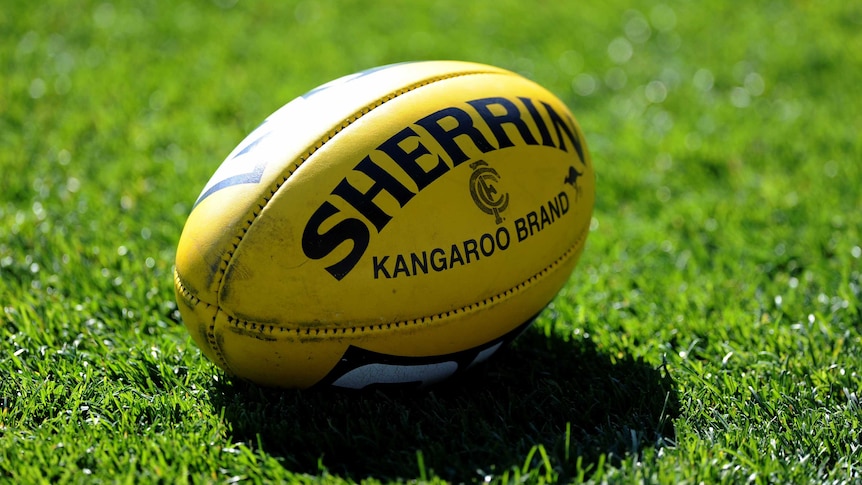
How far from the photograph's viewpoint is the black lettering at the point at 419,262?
2.63 meters

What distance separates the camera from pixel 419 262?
2.64m

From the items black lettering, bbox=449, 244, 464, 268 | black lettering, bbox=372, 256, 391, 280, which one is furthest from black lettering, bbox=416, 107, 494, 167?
black lettering, bbox=372, 256, 391, 280

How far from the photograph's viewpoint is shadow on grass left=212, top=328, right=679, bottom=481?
259 centimetres

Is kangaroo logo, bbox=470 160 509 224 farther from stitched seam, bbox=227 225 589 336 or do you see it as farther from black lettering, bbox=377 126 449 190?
stitched seam, bbox=227 225 589 336

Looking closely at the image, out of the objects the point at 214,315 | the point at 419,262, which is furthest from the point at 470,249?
the point at 214,315

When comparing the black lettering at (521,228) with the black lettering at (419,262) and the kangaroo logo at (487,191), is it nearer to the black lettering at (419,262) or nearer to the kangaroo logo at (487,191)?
the kangaroo logo at (487,191)

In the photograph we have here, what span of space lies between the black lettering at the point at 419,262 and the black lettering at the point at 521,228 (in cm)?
32

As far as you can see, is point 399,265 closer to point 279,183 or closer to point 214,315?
point 279,183

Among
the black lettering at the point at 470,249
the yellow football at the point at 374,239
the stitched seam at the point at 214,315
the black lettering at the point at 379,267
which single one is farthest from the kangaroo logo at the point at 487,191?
the stitched seam at the point at 214,315

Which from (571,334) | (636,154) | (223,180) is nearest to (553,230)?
(571,334)

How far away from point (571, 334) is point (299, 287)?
3.74 ft

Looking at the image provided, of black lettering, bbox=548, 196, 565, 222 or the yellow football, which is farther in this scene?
black lettering, bbox=548, 196, 565, 222

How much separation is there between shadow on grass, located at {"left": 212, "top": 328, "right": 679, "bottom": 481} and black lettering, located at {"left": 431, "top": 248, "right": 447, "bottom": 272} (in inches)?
17.6

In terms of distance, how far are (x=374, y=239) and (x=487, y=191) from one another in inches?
15.3
